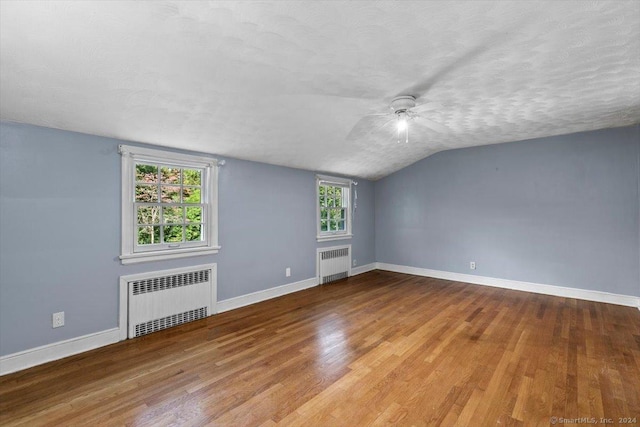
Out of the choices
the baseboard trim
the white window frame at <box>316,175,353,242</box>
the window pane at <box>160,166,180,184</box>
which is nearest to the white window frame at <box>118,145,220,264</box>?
the window pane at <box>160,166,180,184</box>

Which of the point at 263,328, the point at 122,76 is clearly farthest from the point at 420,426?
the point at 122,76

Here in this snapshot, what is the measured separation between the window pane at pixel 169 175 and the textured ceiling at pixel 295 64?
1.12ft

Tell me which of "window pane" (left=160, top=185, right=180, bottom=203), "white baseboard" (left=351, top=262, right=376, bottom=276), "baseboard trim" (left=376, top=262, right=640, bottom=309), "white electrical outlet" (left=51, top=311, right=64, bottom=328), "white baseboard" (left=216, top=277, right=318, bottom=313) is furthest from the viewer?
"white baseboard" (left=351, top=262, right=376, bottom=276)

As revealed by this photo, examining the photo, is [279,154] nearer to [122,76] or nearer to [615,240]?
[122,76]

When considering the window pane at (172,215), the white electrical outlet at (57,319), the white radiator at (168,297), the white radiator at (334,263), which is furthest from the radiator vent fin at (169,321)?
the white radiator at (334,263)

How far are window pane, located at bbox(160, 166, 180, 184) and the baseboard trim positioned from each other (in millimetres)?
4787

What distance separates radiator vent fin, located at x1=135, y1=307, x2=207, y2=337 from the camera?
3.12 meters

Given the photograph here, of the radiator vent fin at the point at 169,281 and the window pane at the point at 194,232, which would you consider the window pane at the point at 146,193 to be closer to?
Answer: the window pane at the point at 194,232

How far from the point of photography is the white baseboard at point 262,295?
153 inches

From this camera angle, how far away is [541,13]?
5.71 ft

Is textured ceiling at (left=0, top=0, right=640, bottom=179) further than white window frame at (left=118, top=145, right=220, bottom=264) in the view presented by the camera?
No

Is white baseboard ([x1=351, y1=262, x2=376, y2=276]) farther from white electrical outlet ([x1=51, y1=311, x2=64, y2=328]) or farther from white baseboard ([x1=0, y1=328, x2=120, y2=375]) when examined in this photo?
white electrical outlet ([x1=51, y1=311, x2=64, y2=328])

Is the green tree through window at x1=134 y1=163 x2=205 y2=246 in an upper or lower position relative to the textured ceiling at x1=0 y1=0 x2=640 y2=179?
lower

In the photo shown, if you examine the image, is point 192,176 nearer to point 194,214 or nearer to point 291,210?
point 194,214
